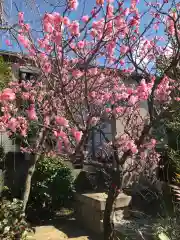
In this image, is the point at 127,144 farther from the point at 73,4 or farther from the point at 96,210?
the point at 96,210

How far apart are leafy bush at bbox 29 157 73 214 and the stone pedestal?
0.65m

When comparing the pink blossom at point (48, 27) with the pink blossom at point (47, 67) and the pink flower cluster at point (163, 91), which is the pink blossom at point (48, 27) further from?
the pink flower cluster at point (163, 91)

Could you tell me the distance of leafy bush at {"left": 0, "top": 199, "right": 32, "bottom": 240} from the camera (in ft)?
14.1

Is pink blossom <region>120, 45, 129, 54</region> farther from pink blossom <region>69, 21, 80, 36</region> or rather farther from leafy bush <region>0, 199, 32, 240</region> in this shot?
leafy bush <region>0, 199, 32, 240</region>

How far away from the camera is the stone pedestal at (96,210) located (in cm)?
571

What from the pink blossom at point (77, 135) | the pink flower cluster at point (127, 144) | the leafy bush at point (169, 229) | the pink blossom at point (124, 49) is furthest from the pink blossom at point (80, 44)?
the leafy bush at point (169, 229)

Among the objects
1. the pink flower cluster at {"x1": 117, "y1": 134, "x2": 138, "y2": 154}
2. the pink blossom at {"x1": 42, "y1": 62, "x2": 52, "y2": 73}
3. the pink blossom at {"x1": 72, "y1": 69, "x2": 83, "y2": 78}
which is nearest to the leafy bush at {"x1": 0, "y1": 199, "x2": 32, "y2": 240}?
the pink flower cluster at {"x1": 117, "y1": 134, "x2": 138, "y2": 154}

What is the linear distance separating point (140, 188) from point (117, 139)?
3.56 meters

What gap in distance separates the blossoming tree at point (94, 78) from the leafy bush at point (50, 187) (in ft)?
4.72

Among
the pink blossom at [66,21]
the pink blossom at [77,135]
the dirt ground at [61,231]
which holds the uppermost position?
the pink blossom at [66,21]

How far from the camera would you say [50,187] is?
22.9 ft

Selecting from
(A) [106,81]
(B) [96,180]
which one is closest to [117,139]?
(A) [106,81]

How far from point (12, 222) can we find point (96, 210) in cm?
188

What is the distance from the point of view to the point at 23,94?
218 inches
